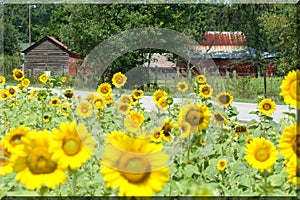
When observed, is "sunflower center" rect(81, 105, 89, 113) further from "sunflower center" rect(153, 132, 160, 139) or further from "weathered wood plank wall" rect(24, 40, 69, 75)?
"weathered wood plank wall" rect(24, 40, 69, 75)

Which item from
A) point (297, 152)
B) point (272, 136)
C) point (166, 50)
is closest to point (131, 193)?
point (297, 152)

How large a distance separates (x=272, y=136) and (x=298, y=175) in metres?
1.17

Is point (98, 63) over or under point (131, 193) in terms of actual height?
over

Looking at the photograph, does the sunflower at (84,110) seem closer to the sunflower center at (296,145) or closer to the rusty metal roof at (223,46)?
the sunflower center at (296,145)

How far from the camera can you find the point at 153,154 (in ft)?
3.74

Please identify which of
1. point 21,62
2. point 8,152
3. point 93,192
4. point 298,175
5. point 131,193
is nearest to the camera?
point 131,193

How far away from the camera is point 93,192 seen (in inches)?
68.9

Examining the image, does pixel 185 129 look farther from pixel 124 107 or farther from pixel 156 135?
pixel 124 107

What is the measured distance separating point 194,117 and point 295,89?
362mm

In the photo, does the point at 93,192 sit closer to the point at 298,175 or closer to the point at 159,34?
the point at 298,175

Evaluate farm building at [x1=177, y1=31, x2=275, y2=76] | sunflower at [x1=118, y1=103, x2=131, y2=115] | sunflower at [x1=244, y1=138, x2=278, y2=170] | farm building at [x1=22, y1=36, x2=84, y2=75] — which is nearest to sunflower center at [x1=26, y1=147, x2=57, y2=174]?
sunflower at [x1=244, y1=138, x2=278, y2=170]

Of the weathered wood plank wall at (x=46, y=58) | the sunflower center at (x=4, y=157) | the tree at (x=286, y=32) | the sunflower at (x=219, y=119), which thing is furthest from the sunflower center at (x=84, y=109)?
the weathered wood plank wall at (x=46, y=58)

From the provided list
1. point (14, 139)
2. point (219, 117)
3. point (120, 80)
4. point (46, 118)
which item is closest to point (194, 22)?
point (120, 80)

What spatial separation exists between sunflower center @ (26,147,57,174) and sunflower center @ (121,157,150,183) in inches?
7.0
